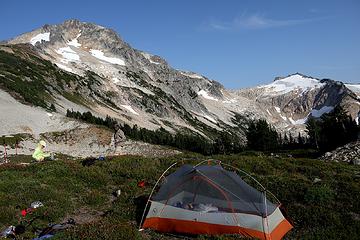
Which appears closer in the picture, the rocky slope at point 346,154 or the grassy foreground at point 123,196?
the grassy foreground at point 123,196

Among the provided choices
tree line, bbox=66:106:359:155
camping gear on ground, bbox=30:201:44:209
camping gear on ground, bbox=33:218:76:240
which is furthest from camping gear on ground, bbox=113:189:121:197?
tree line, bbox=66:106:359:155

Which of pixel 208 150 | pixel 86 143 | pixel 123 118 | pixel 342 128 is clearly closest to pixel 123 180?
pixel 86 143

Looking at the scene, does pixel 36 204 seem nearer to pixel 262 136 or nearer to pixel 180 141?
pixel 262 136

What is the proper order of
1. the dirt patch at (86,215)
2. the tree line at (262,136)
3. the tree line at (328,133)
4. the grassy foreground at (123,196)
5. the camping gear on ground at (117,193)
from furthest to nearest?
the tree line at (262,136)
the tree line at (328,133)
the camping gear on ground at (117,193)
the dirt patch at (86,215)
the grassy foreground at (123,196)

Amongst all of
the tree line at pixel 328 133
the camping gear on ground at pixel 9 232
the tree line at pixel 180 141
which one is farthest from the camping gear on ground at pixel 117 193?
the tree line at pixel 180 141

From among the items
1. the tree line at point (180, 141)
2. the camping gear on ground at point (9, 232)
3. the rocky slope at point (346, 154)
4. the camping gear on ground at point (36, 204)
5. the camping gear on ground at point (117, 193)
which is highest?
the camping gear on ground at point (36, 204)

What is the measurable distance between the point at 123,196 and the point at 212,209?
5705 mm

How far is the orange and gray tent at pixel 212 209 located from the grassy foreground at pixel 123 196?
68 centimetres

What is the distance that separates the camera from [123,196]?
18.6m

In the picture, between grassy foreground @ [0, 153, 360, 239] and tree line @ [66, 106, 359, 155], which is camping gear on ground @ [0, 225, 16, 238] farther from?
tree line @ [66, 106, 359, 155]

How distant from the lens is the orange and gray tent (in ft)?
45.7

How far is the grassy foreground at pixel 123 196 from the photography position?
541 inches

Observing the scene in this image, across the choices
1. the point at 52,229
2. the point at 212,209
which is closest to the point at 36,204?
the point at 52,229

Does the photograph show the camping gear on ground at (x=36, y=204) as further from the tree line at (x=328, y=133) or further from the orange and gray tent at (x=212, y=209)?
the tree line at (x=328, y=133)
